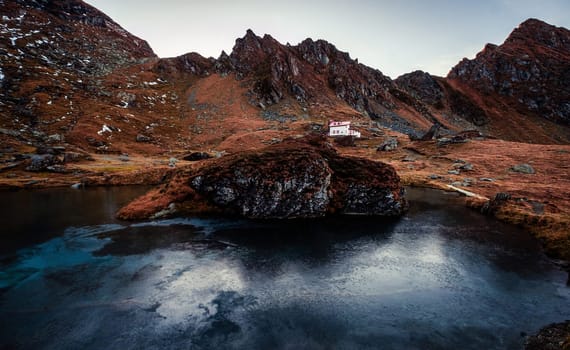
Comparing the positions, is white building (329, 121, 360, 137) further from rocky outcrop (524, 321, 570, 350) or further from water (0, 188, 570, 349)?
rocky outcrop (524, 321, 570, 350)

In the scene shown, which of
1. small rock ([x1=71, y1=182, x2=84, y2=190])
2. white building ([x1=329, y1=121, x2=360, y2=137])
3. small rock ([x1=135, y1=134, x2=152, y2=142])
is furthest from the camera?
white building ([x1=329, y1=121, x2=360, y2=137])

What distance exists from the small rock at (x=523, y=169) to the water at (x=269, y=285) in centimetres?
5360

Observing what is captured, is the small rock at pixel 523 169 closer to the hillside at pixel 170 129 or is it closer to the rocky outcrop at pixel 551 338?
the hillside at pixel 170 129

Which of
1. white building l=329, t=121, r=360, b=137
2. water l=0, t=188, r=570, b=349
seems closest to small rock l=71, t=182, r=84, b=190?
water l=0, t=188, r=570, b=349

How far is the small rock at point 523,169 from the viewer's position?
79.1 metres

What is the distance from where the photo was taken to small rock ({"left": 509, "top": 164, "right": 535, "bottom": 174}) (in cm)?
7906

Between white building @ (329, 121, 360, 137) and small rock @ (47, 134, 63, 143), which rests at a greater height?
white building @ (329, 121, 360, 137)

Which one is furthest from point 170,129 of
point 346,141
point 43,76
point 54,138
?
point 346,141

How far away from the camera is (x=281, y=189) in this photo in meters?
44.0

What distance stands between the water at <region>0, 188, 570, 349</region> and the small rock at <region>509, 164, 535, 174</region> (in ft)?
176

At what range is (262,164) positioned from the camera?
4609cm

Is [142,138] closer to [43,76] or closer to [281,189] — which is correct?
[43,76]

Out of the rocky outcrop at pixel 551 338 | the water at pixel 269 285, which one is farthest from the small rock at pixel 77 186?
the rocky outcrop at pixel 551 338

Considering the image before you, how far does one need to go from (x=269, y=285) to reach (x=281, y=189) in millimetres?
20278
